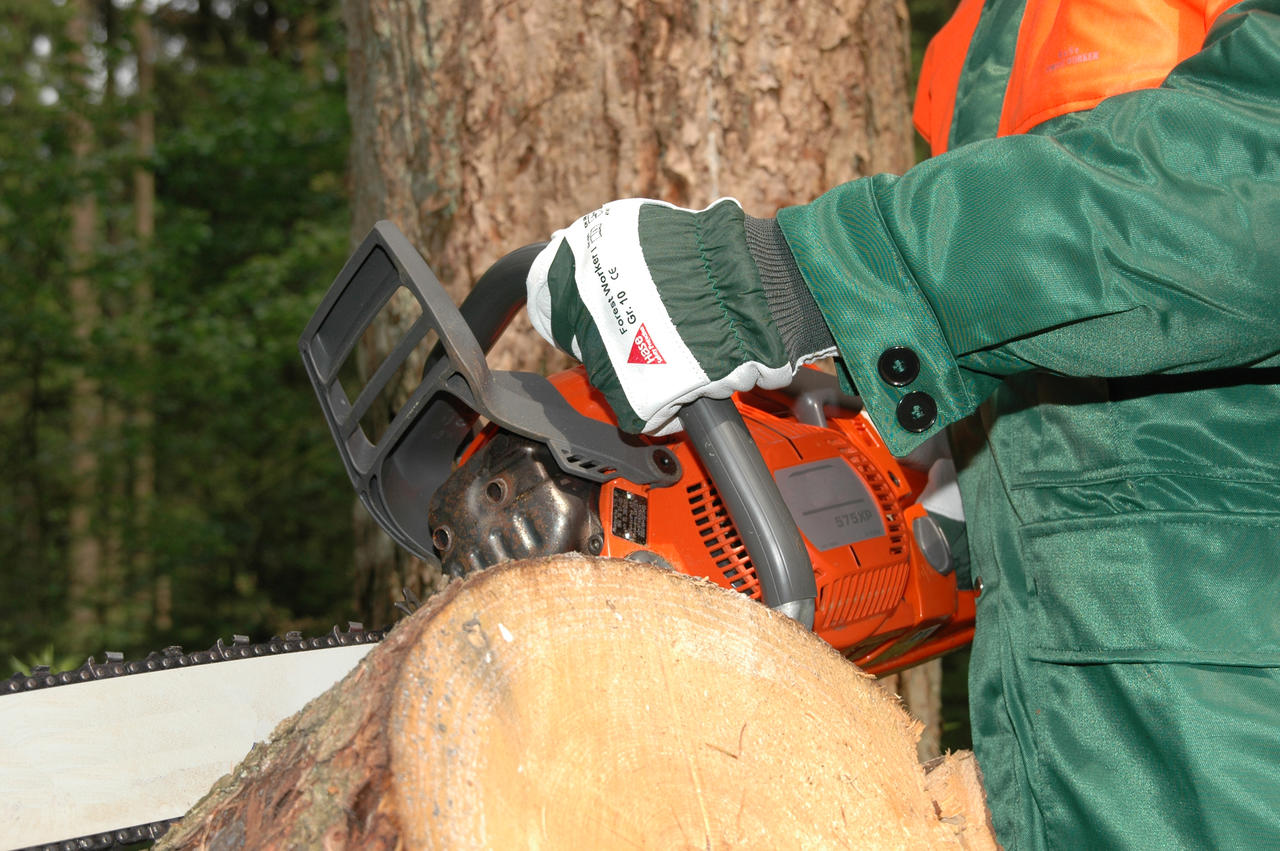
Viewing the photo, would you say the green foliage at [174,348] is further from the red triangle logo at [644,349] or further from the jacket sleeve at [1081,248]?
the jacket sleeve at [1081,248]

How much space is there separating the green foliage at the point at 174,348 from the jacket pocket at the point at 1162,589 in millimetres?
7627

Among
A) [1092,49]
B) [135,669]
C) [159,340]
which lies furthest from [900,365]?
[159,340]

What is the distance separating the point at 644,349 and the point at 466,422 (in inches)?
16.0

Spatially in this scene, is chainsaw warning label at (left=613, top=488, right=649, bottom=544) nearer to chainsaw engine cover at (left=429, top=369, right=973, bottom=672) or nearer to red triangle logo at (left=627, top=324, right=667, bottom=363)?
chainsaw engine cover at (left=429, top=369, right=973, bottom=672)

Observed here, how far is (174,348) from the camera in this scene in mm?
9852

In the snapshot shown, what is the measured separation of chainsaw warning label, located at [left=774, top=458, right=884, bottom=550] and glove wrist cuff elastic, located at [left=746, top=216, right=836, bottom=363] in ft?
0.92

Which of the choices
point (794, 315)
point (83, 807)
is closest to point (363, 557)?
point (83, 807)

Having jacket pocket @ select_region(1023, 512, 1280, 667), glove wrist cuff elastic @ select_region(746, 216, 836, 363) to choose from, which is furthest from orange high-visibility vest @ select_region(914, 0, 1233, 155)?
jacket pocket @ select_region(1023, 512, 1280, 667)

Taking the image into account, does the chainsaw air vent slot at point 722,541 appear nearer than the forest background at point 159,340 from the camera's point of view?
Yes

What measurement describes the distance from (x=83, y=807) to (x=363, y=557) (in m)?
1.43

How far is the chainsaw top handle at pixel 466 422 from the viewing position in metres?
1.38

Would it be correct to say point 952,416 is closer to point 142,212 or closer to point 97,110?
point 97,110

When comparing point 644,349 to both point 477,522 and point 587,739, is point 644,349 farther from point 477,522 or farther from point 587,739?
point 587,739

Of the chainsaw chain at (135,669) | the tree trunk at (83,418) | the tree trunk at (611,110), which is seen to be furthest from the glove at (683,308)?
the tree trunk at (83,418)
